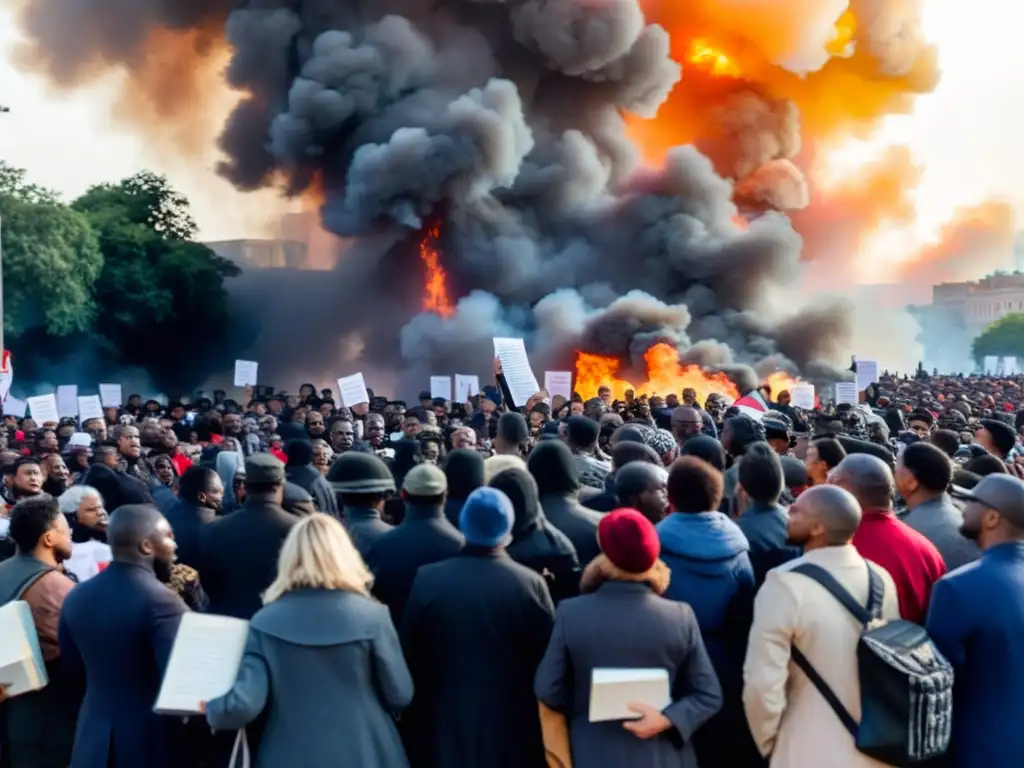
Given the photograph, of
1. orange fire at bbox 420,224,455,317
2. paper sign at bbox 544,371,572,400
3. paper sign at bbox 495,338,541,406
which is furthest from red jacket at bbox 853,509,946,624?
orange fire at bbox 420,224,455,317

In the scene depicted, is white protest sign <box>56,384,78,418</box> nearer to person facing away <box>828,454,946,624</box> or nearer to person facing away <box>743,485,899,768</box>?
person facing away <box>828,454,946,624</box>

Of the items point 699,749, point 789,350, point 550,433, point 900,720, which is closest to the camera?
point 900,720

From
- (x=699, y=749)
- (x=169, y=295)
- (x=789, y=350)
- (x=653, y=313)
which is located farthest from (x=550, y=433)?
(x=169, y=295)

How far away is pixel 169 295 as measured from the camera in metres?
32.7

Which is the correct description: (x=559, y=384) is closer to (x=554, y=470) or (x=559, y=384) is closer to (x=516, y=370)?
(x=516, y=370)

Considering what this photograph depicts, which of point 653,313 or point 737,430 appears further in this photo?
point 653,313

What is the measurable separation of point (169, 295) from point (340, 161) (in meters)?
6.30

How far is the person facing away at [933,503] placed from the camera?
5172 millimetres

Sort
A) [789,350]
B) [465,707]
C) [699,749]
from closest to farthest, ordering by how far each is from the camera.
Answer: [465,707], [699,749], [789,350]

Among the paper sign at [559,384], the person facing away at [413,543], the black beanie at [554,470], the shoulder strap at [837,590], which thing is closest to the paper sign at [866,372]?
the paper sign at [559,384]

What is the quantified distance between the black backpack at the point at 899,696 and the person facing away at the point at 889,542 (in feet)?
1.97

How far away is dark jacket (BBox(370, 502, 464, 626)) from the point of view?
499 cm

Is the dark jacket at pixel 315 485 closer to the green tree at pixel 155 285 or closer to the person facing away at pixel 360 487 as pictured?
the person facing away at pixel 360 487

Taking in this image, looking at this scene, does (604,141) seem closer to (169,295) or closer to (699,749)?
(169,295)
